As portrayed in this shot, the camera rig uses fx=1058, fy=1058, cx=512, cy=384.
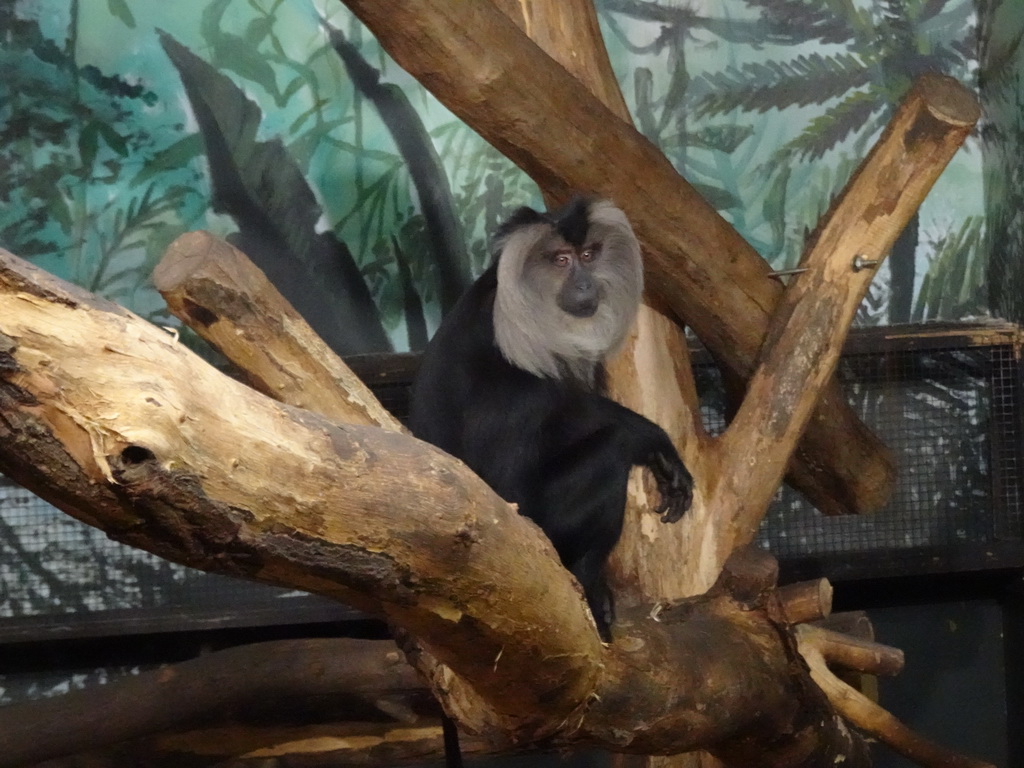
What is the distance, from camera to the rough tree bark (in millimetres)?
902

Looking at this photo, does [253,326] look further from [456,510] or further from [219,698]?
[219,698]

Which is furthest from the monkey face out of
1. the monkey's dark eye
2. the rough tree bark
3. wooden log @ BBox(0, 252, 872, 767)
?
wooden log @ BBox(0, 252, 872, 767)

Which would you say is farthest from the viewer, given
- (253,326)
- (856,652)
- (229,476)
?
(856,652)

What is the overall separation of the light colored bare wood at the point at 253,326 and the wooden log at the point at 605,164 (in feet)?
2.27

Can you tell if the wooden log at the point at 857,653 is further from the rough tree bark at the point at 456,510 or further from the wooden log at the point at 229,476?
the wooden log at the point at 229,476

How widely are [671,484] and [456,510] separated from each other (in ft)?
5.02

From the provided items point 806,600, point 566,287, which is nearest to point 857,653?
point 806,600

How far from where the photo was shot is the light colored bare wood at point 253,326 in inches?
84.6

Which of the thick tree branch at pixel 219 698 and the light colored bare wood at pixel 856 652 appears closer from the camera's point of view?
the light colored bare wood at pixel 856 652

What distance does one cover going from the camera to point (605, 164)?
265 centimetres

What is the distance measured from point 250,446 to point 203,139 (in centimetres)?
306

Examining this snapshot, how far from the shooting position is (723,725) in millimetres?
2326

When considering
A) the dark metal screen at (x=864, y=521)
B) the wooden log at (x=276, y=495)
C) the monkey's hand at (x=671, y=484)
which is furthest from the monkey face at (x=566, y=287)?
the dark metal screen at (x=864, y=521)

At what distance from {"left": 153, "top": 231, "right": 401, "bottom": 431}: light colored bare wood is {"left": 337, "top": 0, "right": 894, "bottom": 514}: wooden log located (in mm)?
691
